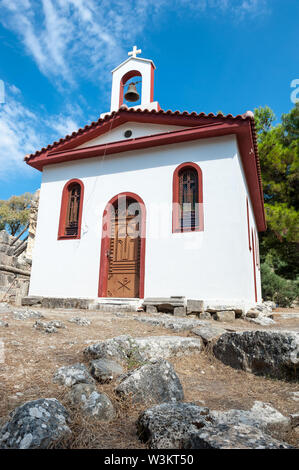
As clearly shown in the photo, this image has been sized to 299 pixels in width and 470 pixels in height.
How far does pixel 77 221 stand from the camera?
→ 9.09 m

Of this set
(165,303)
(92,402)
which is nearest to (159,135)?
(165,303)

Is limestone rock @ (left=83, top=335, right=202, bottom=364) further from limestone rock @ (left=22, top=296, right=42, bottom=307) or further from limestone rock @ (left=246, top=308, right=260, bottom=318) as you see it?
limestone rock @ (left=22, top=296, right=42, bottom=307)

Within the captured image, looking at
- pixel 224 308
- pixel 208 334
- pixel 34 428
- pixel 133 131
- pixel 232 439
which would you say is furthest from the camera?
pixel 133 131

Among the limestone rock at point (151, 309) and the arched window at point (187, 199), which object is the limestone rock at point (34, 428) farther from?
the arched window at point (187, 199)

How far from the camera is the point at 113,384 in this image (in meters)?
2.60

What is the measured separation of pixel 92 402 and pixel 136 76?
392 inches

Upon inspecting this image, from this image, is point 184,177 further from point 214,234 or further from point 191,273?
point 191,273

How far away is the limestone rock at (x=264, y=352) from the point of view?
3020 mm

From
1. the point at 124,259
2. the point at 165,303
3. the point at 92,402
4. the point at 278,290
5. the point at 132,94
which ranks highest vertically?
the point at 132,94

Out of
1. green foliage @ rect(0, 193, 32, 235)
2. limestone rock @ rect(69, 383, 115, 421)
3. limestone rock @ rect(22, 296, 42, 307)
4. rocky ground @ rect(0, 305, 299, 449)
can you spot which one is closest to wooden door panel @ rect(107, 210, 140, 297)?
limestone rock @ rect(22, 296, 42, 307)

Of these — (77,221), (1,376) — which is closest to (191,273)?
(77,221)

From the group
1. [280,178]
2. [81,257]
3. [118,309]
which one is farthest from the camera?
[280,178]

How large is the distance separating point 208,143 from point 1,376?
22.6 feet

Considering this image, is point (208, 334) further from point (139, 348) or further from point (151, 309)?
point (151, 309)
